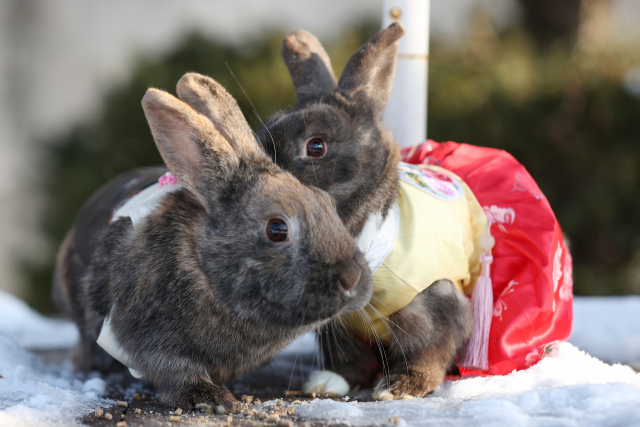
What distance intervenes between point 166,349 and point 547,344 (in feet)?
4.21

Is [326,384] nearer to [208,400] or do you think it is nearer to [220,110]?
[208,400]

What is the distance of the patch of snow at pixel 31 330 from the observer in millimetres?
2906

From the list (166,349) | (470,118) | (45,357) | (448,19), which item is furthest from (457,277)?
(448,19)

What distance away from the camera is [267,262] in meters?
1.68

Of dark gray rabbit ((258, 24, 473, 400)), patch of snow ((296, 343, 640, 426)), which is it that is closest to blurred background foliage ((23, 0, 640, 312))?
dark gray rabbit ((258, 24, 473, 400))

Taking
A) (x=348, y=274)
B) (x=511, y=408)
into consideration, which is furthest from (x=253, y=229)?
(x=511, y=408)

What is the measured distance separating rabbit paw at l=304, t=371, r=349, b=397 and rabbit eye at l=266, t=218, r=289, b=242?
58 cm

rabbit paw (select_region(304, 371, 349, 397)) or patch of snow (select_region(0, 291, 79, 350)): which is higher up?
rabbit paw (select_region(304, 371, 349, 397))

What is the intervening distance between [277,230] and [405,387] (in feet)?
2.11

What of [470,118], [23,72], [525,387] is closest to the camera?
[525,387]

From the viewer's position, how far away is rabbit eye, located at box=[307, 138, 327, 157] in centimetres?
207

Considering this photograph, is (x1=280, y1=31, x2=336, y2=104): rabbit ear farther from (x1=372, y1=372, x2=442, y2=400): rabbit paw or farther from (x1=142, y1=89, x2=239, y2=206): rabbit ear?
(x1=372, y1=372, x2=442, y2=400): rabbit paw

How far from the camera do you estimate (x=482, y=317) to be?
2141mm

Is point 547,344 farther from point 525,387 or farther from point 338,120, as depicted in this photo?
point 338,120
